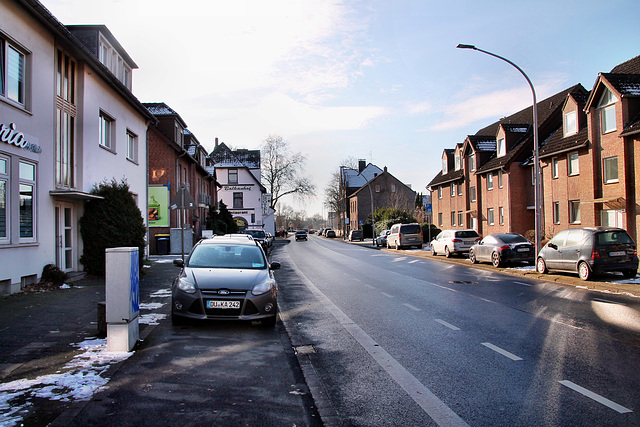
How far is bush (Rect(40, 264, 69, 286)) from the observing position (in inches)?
463

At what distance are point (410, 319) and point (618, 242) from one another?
8.99m

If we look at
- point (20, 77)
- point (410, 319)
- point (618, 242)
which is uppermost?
point (20, 77)

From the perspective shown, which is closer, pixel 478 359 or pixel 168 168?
pixel 478 359

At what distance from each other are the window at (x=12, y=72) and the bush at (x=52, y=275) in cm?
408

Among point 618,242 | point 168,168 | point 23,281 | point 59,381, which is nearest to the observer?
point 59,381

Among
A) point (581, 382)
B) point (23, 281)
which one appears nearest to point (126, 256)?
point (581, 382)

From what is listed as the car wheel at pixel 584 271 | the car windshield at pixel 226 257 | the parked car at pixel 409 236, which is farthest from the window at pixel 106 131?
the parked car at pixel 409 236

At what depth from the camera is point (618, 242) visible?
45.5ft

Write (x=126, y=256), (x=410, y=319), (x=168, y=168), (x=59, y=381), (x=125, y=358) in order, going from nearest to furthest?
(x=59, y=381) < (x=125, y=358) < (x=126, y=256) < (x=410, y=319) < (x=168, y=168)

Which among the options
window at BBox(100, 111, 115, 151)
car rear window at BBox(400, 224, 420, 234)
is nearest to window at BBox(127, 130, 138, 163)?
window at BBox(100, 111, 115, 151)

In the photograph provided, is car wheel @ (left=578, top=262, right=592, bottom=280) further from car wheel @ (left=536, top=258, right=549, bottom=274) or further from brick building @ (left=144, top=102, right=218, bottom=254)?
brick building @ (left=144, top=102, right=218, bottom=254)

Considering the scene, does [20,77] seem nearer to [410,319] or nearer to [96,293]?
[96,293]

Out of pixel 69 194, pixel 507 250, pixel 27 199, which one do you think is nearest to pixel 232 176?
pixel 507 250

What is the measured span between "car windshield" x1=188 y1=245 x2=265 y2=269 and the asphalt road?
4.23 feet
